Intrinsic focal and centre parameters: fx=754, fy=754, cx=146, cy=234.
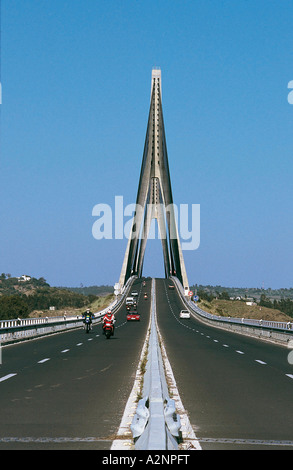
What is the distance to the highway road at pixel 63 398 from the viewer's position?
975cm

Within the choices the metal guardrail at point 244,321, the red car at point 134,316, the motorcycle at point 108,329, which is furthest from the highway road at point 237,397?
the red car at point 134,316

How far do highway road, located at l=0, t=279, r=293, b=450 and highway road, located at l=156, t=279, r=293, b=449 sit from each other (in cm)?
1

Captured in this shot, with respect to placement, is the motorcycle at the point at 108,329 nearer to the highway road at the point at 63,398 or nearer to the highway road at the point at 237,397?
the highway road at the point at 237,397

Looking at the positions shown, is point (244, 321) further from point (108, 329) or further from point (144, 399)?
point (144, 399)

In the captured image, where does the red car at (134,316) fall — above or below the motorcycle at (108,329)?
above

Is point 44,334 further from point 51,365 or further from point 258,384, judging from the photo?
point 258,384

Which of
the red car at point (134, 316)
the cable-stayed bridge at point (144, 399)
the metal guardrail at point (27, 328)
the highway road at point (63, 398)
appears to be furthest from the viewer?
the red car at point (134, 316)

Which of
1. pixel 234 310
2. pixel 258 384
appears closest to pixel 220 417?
pixel 258 384

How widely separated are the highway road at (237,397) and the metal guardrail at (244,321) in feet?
40.7

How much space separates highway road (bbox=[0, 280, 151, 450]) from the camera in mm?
9750

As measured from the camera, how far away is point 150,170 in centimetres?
16388

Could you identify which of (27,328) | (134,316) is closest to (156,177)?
(134,316)

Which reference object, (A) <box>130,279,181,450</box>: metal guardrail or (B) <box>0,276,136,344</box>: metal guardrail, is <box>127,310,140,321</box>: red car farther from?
(A) <box>130,279,181,450</box>: metal guardrail

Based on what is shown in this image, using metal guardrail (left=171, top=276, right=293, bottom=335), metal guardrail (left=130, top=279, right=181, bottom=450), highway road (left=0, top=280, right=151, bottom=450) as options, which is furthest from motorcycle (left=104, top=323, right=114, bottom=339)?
metal guardrail (left=130, top=279, right=181, bottom=450)
